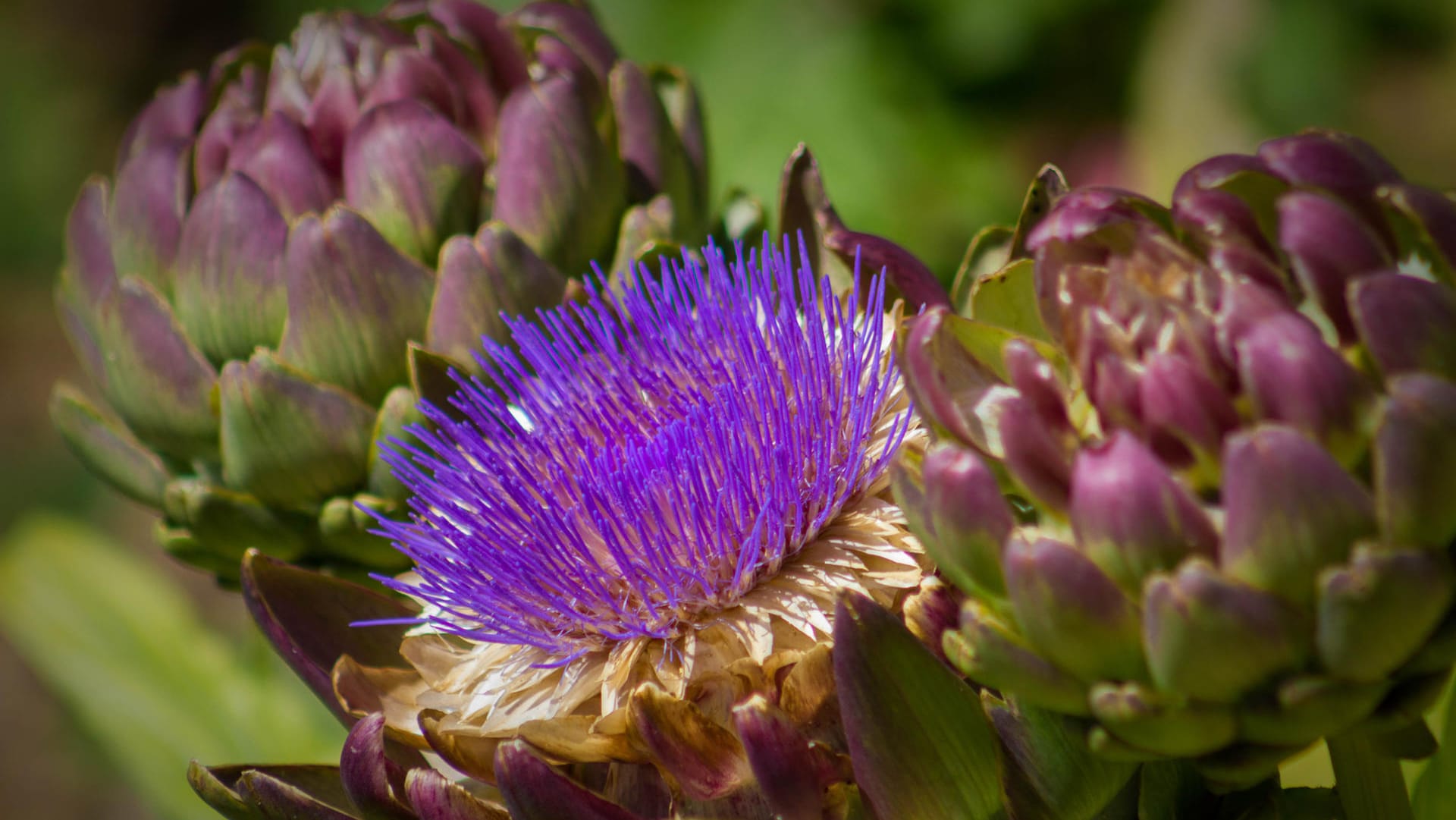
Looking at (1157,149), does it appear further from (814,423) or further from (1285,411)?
(1285,411)

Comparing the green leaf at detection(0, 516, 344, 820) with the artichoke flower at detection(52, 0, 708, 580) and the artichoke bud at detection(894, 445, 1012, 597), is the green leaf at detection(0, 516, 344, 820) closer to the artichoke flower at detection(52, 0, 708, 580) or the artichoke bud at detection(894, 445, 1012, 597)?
A: the artichoke flower at detection(52, 0, 708, 580)

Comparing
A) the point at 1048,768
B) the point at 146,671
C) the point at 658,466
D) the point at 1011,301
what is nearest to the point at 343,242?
the point at 658,466

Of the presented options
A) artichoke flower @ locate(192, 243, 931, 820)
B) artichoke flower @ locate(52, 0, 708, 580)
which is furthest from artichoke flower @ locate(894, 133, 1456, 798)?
artichoke flower @ locate(52, 0, 708, 580)

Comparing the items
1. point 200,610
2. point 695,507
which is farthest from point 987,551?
point 200,610

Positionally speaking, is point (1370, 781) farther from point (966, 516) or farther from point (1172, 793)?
point (966, 516)

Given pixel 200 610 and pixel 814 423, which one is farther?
pixel 200 610

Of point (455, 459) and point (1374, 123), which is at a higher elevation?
point (455, 459)
